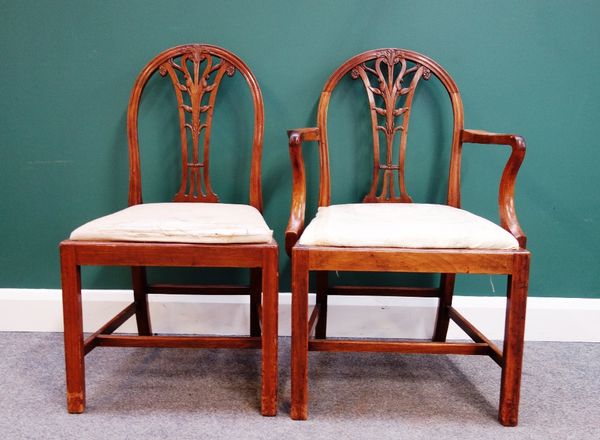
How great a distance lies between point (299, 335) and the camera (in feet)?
4.97

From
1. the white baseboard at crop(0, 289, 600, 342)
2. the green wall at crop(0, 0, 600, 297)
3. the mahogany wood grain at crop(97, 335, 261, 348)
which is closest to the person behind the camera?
the mahogany wood grain at crop(97, 335, 261, 348)

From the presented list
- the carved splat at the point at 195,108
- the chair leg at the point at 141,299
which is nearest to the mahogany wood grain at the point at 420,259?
the carved splat at the point at 195,108

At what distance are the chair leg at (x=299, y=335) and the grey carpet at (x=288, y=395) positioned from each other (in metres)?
0.05

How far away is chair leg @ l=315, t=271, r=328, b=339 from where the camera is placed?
197 centimetres

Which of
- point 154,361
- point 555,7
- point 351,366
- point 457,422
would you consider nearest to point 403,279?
point 351,366

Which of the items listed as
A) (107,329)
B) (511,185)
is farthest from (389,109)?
(107,329)

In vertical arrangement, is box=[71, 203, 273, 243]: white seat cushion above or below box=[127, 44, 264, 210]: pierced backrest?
below

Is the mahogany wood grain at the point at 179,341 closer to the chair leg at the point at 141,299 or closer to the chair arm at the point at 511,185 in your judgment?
the chair leg at the point at 141,299

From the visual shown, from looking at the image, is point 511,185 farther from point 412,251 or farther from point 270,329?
point 270,329

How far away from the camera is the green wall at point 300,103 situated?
6.59 ft

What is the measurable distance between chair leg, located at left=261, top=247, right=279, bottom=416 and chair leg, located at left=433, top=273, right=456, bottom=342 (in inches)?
27.1

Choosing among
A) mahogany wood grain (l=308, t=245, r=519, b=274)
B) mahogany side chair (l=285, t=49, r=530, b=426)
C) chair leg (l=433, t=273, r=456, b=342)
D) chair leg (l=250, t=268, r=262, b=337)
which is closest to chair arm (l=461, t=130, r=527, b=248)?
mahogany side chair (l=285, t=49, r=530, b=426)

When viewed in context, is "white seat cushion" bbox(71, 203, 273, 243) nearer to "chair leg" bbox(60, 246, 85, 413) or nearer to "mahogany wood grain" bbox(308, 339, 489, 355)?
"chair leg" bbox(60, 246, 85, 413)

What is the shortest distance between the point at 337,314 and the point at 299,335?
2.11ft
